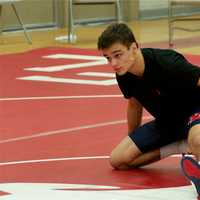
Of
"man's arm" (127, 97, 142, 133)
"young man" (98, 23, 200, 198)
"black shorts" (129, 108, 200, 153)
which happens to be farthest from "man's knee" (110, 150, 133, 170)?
"man's arm" (127, 97, 142, 133)

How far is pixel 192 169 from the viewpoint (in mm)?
3512

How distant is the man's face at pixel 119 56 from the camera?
143 inches

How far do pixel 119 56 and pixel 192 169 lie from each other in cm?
68

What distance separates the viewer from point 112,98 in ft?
21.5

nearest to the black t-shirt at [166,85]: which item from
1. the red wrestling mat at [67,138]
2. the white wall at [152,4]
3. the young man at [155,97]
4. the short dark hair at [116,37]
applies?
the young man at [155,97]

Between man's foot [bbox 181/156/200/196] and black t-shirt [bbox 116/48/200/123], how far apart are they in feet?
1.43

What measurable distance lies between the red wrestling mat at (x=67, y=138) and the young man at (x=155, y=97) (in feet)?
0.39

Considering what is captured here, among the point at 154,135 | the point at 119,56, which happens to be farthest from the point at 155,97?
the point at 119,56

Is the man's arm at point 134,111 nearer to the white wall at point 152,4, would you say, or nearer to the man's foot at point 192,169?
the man's foot at point 192,169

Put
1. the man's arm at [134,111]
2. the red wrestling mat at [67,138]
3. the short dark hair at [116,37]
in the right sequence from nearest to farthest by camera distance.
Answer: the short dark hair at [116,37], the red wrestling mat at [67,138], the man's arm at [134,111]

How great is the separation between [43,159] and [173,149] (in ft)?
2.77

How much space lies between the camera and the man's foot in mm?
3473

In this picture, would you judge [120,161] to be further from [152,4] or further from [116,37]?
[152,4]

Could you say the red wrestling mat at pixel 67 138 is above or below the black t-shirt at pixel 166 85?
below
